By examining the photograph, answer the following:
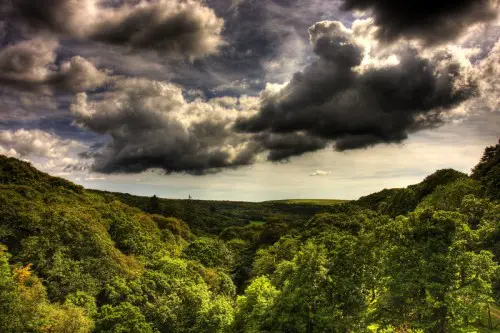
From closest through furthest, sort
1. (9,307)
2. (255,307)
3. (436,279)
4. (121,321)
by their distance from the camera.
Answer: (436,279), (255,307), (9,307), (121,321)

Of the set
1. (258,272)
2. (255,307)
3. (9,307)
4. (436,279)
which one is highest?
Answer: (436,279)

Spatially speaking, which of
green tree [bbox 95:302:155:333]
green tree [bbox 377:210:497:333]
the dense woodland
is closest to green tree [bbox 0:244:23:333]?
the dense woodland

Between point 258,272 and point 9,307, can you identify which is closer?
point 9,307

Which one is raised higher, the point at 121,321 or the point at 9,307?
the point at 9,307

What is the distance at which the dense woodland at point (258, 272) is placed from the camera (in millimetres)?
29328

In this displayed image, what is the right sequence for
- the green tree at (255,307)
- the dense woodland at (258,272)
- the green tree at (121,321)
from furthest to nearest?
the green tree at (121,321)
the green tree at (255,307)
the dense woodland at (258,272)

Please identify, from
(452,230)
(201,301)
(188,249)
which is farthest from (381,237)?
(188,249)

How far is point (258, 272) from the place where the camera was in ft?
249

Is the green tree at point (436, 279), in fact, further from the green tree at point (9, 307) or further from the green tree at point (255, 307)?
the green tree at point (9, 307)

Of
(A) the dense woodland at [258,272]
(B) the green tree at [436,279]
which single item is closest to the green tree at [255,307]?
(A) the dense woodland at [258,272]

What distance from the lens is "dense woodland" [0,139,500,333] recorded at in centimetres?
2933

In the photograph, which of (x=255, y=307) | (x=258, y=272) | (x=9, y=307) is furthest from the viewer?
(x=258, y=272)

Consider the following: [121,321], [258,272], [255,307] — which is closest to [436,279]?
[255,307]

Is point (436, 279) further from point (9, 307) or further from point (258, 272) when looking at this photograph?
point (258, 272)
